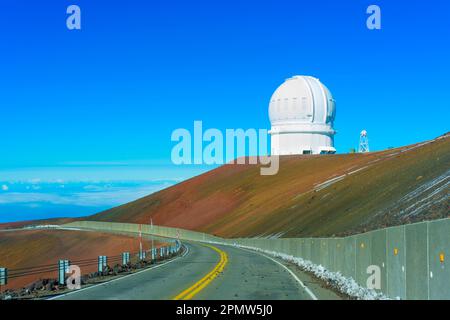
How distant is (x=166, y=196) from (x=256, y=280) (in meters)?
124

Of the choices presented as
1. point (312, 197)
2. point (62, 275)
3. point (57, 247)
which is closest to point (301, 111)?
point (312, 197)

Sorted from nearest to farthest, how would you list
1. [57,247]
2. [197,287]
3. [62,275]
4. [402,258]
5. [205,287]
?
1. [402,258]
2. [197,287]
3. [205,287]
4. [62,275]
5. [57,247]

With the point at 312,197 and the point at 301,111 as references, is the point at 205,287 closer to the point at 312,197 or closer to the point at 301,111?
the point at 312,197

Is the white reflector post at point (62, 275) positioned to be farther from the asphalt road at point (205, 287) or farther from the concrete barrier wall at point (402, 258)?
the concrete barrier wall at point (402, 258)

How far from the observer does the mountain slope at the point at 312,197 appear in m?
52.6

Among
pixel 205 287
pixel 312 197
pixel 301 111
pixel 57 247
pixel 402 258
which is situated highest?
pixel 301 111

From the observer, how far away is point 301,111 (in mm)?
113688

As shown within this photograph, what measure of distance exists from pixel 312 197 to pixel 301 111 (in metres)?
31.8

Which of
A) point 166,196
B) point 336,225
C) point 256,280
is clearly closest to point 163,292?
point 256,280

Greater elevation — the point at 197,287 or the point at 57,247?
the point at 197,287

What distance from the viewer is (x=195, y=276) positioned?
2725cm
